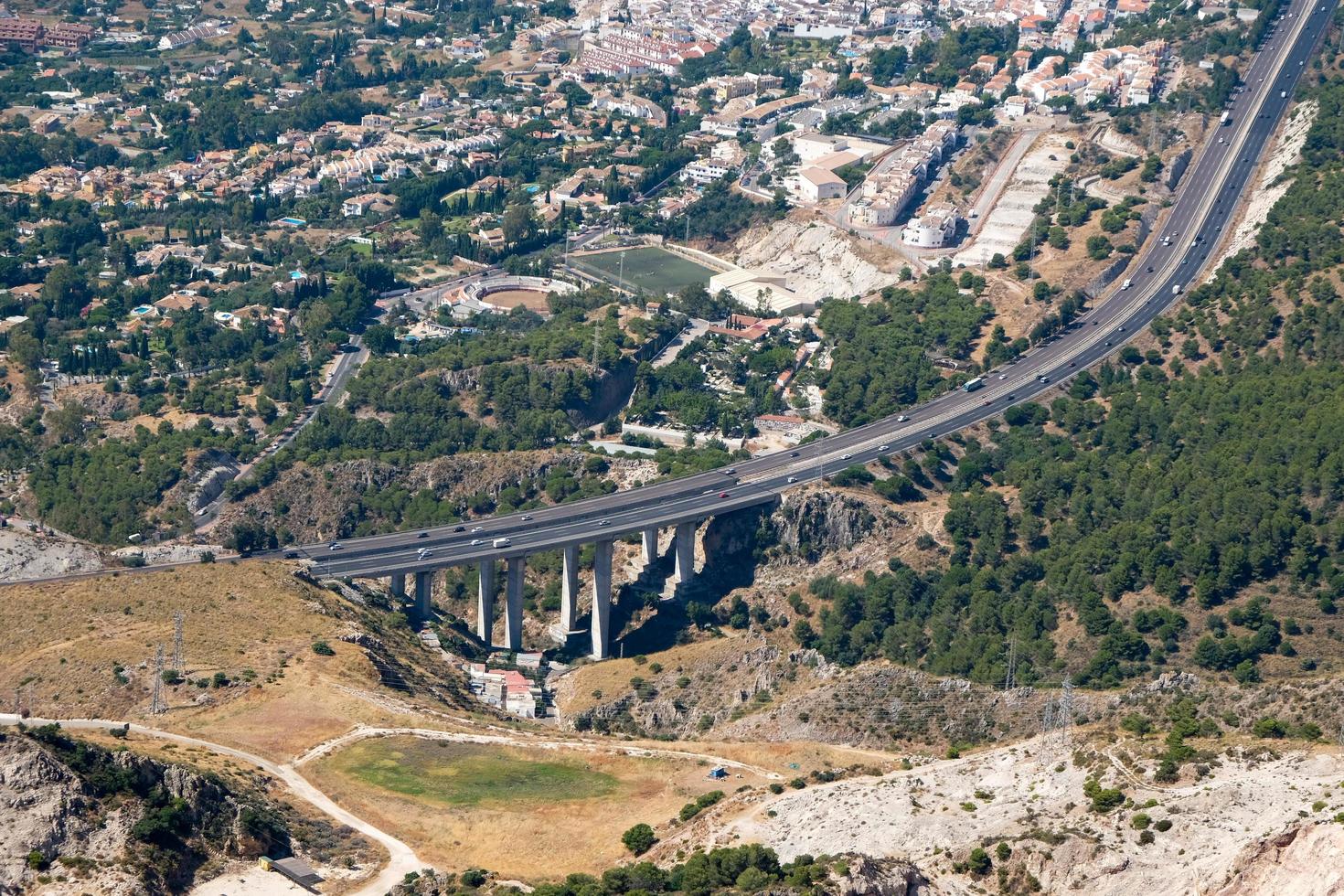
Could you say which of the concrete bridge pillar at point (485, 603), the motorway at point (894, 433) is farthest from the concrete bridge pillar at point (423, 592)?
the concrete bridge pillar at point (485, 603)

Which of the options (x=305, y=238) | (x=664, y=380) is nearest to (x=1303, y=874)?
(x=664, y=380)

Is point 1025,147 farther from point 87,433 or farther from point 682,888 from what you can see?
point 682,888

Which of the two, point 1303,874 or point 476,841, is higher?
point 1303,874

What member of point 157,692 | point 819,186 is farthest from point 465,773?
point 819,186

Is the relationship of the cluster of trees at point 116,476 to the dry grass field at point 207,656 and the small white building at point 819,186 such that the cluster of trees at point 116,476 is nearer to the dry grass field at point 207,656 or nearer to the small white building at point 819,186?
the dry grass field at point 207,656

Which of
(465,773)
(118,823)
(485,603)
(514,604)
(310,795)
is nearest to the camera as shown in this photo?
(118,823)

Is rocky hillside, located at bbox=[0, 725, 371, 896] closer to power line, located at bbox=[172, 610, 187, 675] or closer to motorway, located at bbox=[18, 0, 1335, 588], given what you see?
power line, located at bbox=[172, 610, 187, 675]

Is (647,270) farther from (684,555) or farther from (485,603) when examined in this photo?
(485,603)

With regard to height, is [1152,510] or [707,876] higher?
[707,876]
